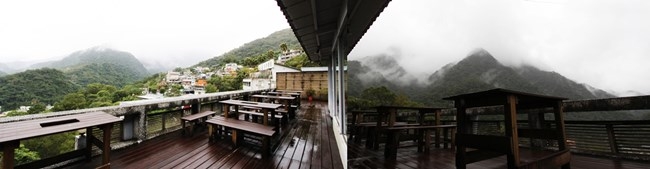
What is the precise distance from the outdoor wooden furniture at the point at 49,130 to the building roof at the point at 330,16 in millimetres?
2076

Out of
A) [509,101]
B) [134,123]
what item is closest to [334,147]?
[509,101]

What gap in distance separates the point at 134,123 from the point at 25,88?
66184 mm

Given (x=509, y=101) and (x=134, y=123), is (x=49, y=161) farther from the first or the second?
(x=509, y=101)

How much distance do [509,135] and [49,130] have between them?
11.3 ft

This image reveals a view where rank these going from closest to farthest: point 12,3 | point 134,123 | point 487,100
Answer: point 487,100 → point 134,123 → point 12,3

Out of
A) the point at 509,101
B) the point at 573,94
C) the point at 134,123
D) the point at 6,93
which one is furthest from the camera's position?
the point at 6,93

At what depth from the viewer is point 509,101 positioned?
164 centimetres

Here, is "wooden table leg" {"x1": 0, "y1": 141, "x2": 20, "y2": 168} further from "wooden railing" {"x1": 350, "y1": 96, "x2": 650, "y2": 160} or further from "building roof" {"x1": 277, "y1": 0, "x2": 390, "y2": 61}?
"wooden railing" {"x1": 350, "y1": 96, "x2": 650, "y2": 160}

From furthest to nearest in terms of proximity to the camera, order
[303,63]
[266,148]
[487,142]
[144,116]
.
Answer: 1. [303,63]
2. [144,116]
3. [266,148]
4. [487,142]

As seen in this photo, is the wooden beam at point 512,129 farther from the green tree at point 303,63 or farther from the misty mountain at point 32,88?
the misty mountain at point 32,88

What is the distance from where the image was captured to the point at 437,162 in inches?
114

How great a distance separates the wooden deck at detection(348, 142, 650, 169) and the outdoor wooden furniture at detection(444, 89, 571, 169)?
77cm

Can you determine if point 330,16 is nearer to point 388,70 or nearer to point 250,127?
point 250,127

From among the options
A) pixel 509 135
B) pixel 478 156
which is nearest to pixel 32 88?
pixel 478 156
